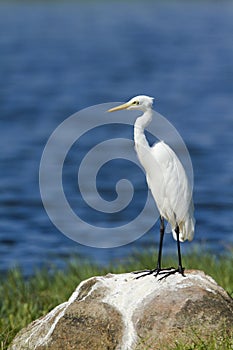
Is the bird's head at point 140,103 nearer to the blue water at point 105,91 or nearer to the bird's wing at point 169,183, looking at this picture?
the bird's wing at point 169,183

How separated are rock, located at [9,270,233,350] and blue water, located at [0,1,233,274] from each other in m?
5.23

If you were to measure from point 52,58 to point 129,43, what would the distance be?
22.7 ft

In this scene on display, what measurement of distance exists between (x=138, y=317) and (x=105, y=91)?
2676cm

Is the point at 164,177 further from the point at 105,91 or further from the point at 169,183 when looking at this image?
the point at 105,91

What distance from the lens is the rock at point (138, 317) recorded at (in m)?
6.96

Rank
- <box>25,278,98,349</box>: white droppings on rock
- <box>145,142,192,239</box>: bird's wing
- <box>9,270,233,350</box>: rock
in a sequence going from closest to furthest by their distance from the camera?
<box>9,270,233,350</box>: rock
<box>25,278,98,349</box>: white droppings on rock
<box>145,142,192,239</box>: bird's wing

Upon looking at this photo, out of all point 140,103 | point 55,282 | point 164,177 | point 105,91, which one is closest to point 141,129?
point 140,103

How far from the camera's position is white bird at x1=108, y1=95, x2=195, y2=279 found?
7406 mm

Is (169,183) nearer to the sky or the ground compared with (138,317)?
nearer to the sky

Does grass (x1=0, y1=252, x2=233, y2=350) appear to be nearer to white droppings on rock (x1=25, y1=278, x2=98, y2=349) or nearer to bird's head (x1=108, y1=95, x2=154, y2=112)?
white droppings on rock (x1=25, y1=278, x2=98, y2=349)

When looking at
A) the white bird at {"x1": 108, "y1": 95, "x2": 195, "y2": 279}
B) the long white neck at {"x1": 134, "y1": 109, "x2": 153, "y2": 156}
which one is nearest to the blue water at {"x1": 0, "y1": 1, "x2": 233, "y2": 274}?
the white bird at {"x1": 108, "y1": 95, "x2": 195, "y2": 279}

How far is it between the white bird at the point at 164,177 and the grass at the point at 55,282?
6.15 feet

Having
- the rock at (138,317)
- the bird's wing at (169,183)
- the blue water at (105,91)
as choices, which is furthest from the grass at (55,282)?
the bird's wing at (169,183)

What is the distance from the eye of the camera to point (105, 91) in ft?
110
